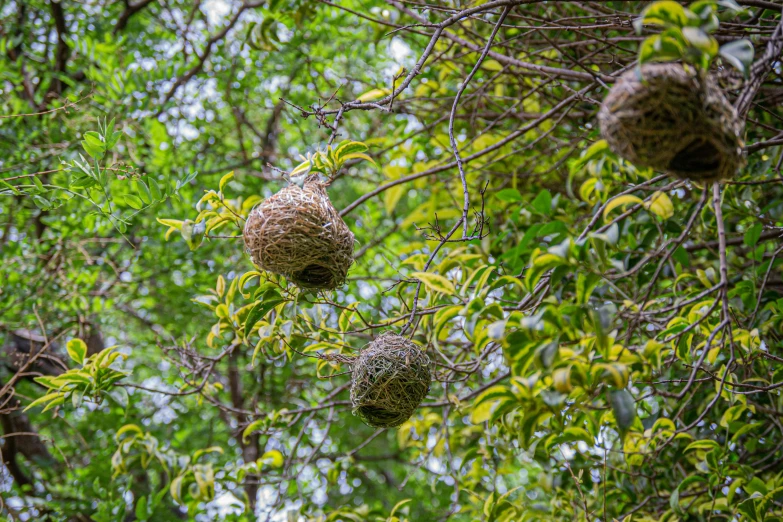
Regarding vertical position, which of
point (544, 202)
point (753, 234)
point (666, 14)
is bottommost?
A: point (753, 234)

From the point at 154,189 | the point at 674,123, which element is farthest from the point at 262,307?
the point at 674,123

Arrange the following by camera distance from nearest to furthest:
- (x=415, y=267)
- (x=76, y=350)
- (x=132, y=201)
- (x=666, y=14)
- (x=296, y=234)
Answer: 1. (x=666, y=14)
2. (x=296, y=234)
3. (x=132, y=201)
4. (x=76, y=350)
5. (x=415, y=267)

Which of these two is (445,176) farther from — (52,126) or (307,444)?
(52,126)

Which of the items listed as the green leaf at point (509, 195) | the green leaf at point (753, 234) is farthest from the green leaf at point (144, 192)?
the green leaf at point (753, 234)

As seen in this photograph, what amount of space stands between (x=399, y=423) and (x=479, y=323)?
0.48 metres

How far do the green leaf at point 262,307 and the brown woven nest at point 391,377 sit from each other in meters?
0.28

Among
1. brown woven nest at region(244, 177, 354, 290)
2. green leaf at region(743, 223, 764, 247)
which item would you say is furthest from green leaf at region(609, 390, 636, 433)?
green leaf at region(743, 223, 764, 247)

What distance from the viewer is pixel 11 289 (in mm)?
3381

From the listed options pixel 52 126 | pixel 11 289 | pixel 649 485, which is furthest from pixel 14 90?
pixel 649 485

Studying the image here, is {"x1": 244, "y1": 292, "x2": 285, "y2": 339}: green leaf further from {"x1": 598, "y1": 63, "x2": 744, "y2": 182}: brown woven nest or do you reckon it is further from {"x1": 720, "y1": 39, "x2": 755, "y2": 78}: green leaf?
{"x1": 720, "y1": 39, "x2": 755, "y2": 78}: green leaf

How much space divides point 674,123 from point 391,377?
Answer: 3.08ft

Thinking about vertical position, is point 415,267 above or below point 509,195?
below

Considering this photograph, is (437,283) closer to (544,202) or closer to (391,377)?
(391,377)

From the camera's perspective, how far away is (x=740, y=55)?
3.88ft
